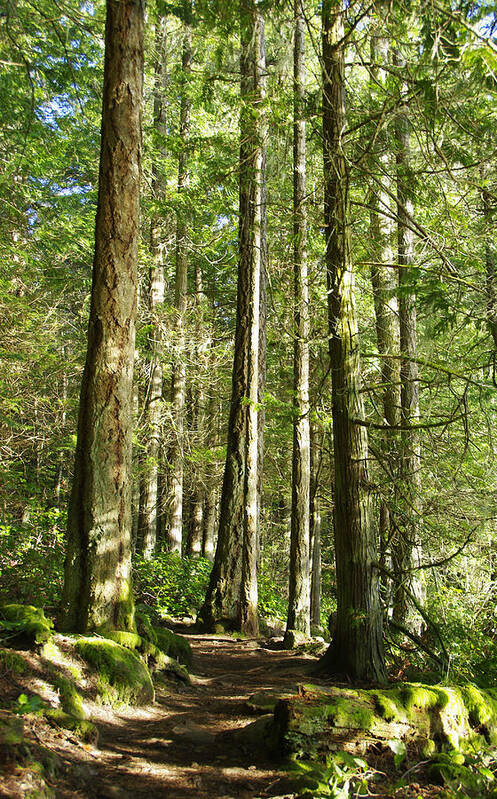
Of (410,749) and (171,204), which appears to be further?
(171,204)

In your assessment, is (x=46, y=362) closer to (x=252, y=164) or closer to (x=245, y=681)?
(x=252, y=164)

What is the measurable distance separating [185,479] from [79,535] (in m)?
11.2

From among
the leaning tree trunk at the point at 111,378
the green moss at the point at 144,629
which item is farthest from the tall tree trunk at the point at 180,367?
the green moss at the point at 144,629

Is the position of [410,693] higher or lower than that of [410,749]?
higher

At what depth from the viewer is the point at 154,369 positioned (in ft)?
42.7

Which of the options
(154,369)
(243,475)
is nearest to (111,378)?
(243,475)

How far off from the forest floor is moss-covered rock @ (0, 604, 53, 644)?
1.95ft

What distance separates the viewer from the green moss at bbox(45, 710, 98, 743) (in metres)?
3.47

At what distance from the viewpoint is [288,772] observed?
334 centimetres

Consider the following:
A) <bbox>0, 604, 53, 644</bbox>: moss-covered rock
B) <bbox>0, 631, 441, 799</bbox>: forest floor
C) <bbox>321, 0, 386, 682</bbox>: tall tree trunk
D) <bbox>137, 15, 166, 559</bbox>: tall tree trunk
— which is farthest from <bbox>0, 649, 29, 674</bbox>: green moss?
<bbox>137, 15, 166, 559</bbox>: tall tree trunk

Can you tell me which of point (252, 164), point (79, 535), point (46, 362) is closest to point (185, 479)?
point (46, 362)

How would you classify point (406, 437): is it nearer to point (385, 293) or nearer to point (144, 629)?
point (385, 293)

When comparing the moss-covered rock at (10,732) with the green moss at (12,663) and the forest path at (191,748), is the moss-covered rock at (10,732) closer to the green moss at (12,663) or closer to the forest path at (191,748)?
the forest path at (191,748)

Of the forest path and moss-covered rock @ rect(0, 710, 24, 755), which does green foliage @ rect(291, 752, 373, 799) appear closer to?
the forest path
